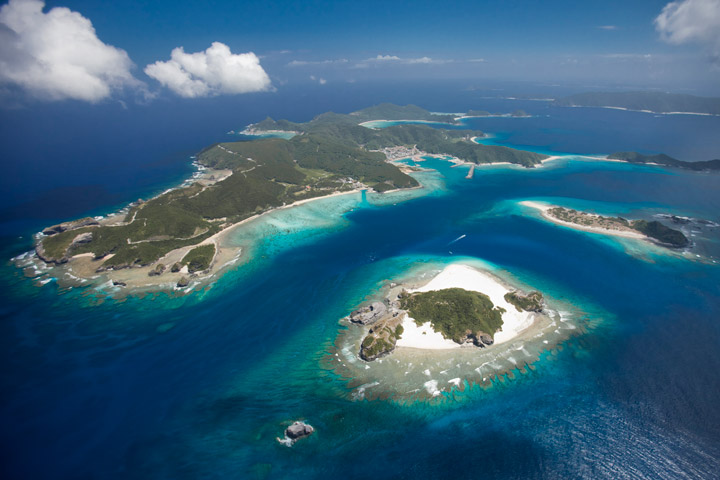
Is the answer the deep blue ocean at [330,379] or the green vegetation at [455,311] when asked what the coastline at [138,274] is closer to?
the deep blue ocean at [330,379]

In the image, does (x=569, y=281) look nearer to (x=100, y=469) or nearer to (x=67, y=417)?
(x=100, y=469)

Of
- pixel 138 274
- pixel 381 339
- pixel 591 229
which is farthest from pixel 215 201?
pixel 591 229

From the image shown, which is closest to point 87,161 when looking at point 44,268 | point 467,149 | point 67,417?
point 44,268

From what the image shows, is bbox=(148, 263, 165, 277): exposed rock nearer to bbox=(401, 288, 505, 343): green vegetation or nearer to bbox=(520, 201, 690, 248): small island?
bbox=(401, 288, 505, 343): green vegetation

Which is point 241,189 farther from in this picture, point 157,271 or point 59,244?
point 59,244

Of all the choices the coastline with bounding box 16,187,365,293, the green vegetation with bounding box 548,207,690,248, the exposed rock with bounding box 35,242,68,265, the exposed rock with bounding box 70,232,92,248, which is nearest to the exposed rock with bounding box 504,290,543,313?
the green vegetation with bounding box 548,207,690,248

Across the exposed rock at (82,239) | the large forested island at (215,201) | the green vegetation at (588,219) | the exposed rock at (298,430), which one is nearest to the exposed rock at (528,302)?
the exposed rock at (298,430)
